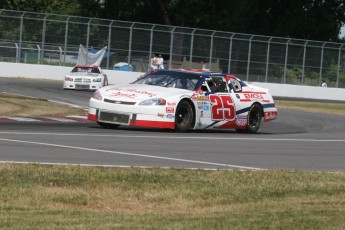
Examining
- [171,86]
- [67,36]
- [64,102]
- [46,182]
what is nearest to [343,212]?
[46,182]

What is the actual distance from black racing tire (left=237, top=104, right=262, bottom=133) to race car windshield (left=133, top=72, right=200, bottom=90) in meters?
1.67

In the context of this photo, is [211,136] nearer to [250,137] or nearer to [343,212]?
[250,137]

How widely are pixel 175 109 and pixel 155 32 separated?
31.8 meters

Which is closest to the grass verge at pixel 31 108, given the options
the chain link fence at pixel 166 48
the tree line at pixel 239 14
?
the chain link fence at pixel 166 48

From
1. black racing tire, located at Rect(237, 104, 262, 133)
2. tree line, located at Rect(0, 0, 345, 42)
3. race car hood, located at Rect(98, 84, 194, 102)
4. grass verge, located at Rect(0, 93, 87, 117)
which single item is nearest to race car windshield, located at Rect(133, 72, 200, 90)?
race car hood, located at Rect(98, 84, 194, 102)

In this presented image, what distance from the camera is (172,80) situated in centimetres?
2139

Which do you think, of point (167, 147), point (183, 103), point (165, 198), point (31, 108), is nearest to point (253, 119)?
point (183, 103)

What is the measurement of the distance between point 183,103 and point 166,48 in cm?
3153

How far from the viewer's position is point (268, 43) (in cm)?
5278

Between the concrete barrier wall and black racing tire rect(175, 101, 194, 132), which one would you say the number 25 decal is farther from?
the concrete barrier wall

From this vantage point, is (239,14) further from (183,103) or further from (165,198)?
(165,198)

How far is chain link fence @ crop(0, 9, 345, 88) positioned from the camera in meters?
50.4

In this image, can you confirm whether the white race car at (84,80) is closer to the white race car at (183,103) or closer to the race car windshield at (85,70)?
the race car windshield at (85,70)

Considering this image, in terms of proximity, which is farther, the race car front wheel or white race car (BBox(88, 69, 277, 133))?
the race car front wheel
